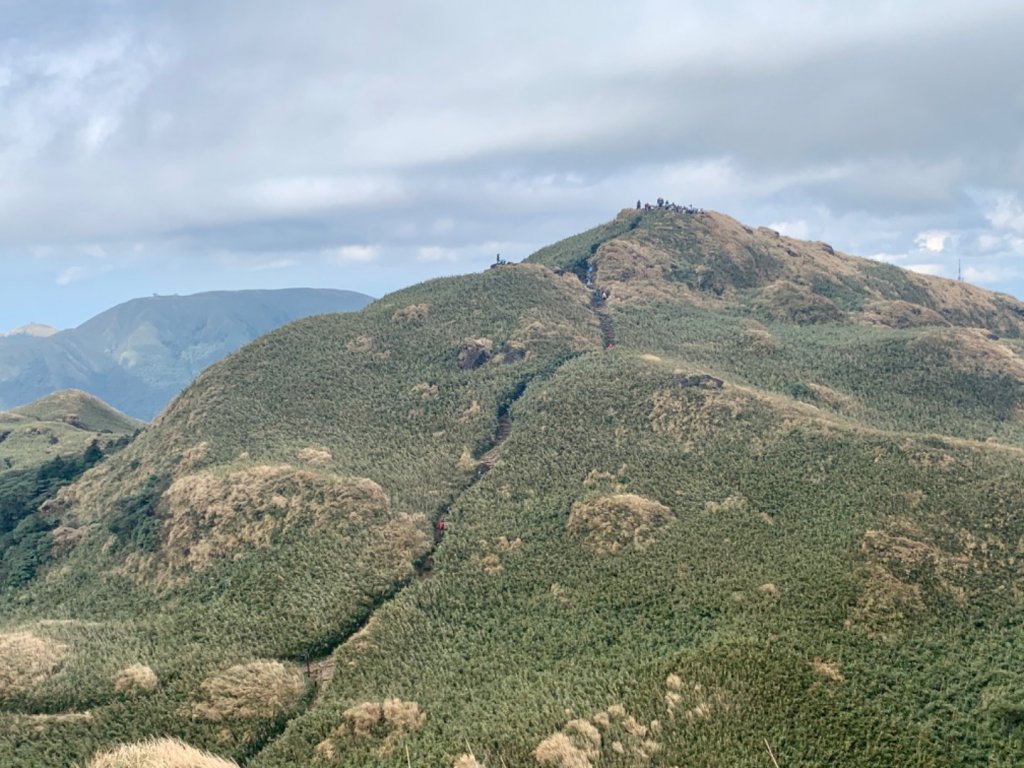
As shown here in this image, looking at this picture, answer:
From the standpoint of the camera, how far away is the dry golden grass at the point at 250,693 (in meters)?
58.1

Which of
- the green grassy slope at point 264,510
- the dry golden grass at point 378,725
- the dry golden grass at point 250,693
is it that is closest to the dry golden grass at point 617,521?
A: the green grassy slope at point 264,510

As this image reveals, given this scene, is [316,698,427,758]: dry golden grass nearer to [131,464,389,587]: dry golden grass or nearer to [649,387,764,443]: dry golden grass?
[131,464,389,587]: dry golden grass

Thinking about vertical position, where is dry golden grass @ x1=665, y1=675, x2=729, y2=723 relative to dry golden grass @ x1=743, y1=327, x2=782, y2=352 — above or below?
below

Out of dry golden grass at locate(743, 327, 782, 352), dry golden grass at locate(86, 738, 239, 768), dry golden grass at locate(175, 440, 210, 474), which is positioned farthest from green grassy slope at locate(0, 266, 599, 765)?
dry golden grass at locate(743, 327, 782, 352)

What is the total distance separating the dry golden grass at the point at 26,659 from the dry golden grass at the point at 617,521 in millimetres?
52089

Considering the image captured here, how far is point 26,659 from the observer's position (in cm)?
6228

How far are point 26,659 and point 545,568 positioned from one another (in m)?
49.0

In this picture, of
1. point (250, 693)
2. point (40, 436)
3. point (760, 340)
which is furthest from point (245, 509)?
point (40, 436)

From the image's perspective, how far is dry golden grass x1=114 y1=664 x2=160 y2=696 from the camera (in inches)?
2340

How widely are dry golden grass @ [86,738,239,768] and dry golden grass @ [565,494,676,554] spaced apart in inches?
1627

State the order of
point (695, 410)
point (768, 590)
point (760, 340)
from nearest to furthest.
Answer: point (768, 590) < point (695, 410) < point (760, 340)

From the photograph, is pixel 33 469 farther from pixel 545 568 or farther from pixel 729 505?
pixel 729 505

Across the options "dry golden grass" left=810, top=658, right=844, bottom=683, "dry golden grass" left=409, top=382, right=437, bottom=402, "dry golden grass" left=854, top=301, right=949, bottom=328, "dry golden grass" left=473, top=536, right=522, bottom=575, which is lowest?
"dry golden grass" left=810, top=658, right=844, bottom=683

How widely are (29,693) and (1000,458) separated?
10514cm
